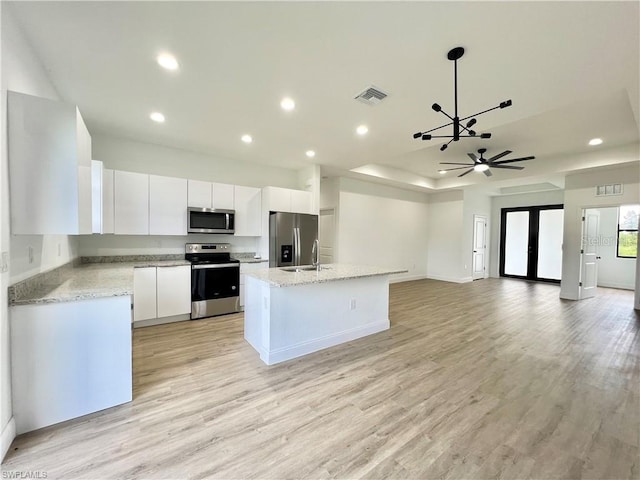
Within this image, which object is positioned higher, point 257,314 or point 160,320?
point 257,314

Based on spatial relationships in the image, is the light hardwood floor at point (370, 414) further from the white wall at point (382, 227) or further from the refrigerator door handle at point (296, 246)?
the white wall at point (382, 227)

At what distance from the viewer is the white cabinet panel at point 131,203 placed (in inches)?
145

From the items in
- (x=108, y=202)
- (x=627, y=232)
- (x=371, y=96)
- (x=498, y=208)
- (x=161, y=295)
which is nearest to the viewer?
(x=371, y=96)

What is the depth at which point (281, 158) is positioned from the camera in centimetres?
491

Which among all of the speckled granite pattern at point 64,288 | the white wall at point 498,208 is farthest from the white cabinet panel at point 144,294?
the white wall at point 498,208

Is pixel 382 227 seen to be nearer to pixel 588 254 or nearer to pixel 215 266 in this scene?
pixel 588 254

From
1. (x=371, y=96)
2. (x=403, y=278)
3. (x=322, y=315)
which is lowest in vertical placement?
(x=403, y=278)

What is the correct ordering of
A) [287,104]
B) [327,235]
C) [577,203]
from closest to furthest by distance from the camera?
[287,104]
[577,203]
[327,235]

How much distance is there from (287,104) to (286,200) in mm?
2152

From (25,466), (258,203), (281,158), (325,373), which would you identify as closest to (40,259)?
(25,466)

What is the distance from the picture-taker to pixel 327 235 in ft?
21.7

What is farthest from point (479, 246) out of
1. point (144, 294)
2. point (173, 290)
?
point (144, 294)

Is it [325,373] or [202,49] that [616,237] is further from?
[202,49]

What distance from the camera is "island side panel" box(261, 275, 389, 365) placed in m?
2.74
